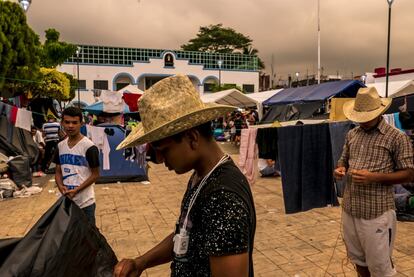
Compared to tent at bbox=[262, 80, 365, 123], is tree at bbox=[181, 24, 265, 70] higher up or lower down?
higher up

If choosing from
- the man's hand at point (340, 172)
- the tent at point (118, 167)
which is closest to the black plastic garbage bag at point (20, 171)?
the tent at point (118, 167)

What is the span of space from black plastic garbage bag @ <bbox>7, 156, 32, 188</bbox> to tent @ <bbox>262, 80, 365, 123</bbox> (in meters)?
7.21

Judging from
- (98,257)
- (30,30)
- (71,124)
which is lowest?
(98,257)

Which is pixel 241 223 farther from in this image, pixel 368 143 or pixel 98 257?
pixel 368 143

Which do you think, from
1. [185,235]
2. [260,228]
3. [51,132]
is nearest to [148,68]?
[51,132]

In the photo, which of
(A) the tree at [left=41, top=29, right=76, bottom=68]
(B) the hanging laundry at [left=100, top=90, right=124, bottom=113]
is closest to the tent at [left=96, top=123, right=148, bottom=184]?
(B) the hanging laundry at [left=100, top=90, right=124, bottom=113]

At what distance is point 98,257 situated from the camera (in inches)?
77.2

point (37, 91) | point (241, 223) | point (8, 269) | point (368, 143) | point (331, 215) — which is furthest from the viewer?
point (37, 91)

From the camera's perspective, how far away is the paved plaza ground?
4141 mm

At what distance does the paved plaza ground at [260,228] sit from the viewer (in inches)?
163

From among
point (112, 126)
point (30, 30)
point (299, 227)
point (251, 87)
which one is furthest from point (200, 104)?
point (251, 87)

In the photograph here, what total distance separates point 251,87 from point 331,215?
1736 inches

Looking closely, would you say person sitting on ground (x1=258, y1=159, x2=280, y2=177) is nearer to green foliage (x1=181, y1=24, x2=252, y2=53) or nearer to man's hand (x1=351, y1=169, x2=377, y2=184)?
man's hand (x1=351, y1=169, x2=377, y2=184)

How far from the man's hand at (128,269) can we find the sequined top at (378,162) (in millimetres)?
1864
